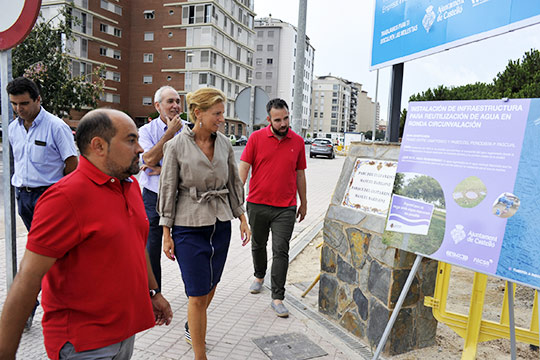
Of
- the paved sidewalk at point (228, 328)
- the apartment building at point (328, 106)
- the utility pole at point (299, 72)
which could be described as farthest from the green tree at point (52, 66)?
the apartment building at point (328, 106)

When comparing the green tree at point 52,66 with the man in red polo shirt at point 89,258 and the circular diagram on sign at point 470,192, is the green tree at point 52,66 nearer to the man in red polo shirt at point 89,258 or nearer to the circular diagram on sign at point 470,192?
the man in red polo shirt at point 89,258

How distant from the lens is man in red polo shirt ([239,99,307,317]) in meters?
4.29

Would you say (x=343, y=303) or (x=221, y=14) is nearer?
(x=343, y=303)

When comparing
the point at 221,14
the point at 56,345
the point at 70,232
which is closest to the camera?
the point at 70,232

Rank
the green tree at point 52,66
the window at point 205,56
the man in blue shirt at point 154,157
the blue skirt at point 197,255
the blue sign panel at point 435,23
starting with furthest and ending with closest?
1. the window at point 205,56
2. the green tree at point 52,66
3. the man in blue shirt at point 154,157
4. the blue skirt at point 197,255
5. the blue sign panel at point 435,23

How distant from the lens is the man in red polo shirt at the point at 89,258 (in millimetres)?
1510

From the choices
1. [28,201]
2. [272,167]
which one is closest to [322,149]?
[272,167]

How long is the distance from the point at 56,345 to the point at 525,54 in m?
10.1

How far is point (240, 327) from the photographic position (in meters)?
3.85

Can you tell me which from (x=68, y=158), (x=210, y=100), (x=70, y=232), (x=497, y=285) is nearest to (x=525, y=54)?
(x=497, y=285)

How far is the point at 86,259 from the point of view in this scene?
163cm

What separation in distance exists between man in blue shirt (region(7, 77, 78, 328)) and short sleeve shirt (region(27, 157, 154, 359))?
209 cm

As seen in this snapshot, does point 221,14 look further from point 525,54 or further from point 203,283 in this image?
point 203,283

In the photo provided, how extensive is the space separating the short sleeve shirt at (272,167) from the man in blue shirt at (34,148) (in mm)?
1747
